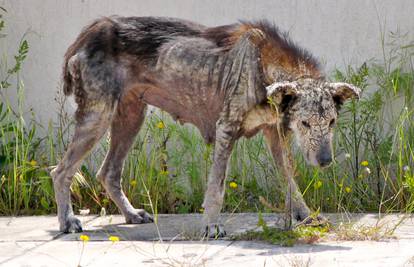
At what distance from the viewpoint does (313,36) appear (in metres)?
8.66

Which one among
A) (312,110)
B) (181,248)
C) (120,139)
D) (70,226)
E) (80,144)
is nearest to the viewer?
(181,248)

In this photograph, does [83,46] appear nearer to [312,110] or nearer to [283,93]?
[283,93]

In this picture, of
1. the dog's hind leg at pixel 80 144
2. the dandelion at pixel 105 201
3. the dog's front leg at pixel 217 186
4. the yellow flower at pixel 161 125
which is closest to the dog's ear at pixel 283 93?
the dog's front leg at pixel 217 186

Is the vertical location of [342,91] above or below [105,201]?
above

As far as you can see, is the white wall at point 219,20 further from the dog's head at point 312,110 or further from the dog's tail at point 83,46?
the dog's head at point 312,110

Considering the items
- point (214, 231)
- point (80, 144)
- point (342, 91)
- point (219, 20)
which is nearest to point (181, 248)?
point (214, 231)

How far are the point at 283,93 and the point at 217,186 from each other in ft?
2.68

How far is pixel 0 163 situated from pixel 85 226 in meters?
1.74

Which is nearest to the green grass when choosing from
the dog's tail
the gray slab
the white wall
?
the gray slab

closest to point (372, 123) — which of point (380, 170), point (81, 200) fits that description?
point (380, 170)

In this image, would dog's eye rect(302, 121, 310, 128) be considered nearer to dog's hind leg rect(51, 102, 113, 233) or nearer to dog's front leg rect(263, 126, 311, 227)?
dog's front leg rect(263, 126, 311, 227)

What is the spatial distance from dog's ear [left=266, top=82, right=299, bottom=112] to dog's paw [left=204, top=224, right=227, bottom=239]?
3.01 feet

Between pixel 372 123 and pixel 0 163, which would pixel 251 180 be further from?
pixel 0 163

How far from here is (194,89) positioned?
7.17 meters
